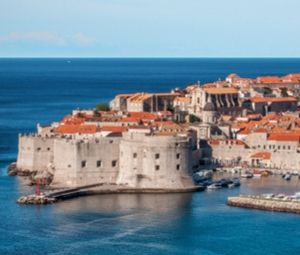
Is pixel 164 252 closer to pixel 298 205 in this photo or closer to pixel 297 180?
pixel 298 205

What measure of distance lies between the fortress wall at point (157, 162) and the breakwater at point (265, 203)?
11.9 feet

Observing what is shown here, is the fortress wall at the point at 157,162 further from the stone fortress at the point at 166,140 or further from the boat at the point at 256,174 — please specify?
the boat at the point at 256,174

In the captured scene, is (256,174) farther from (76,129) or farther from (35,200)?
(35,200)

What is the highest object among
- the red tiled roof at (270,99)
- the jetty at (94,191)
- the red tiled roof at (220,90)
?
the red tiled roof at (220,90)

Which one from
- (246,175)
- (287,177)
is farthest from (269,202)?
(246,175)

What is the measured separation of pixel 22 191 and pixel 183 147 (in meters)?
7.39

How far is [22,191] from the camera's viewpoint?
4569 centimetres

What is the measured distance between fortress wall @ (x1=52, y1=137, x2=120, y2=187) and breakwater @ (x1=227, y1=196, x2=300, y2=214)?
6421mm

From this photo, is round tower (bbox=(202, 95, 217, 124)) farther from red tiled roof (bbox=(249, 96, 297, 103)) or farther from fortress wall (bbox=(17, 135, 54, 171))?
fortress wall (bbox=(17, 135, 54, 171))

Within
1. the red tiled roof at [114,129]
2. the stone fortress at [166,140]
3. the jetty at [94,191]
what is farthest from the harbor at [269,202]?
the red tiled roof at [114,129]

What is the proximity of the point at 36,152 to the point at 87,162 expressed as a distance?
4505 mm

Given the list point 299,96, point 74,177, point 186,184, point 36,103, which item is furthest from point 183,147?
point 36,103

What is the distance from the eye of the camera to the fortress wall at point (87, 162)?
4644 centimetres

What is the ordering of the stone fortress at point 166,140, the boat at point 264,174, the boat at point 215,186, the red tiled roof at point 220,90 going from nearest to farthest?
the stone fortress at point 166,140
the boat at point 215,186
the boat at point 264,174
the red tiled roof at point 220,90
